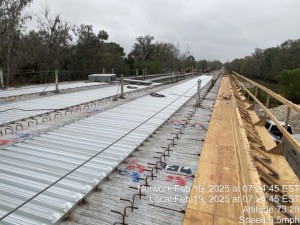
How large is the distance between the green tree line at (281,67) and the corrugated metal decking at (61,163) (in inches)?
2030

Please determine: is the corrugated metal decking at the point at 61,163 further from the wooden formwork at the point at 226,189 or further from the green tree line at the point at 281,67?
the green tree line at the point at 281,67

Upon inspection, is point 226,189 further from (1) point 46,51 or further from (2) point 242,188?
(1) point 46,51

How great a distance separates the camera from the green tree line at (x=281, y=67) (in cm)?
5169

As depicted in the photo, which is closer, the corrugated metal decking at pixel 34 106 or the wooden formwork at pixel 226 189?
the wooden formwork at pixel 226 189

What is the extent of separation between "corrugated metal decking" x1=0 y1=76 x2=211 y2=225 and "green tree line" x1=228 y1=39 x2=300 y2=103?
5157cm

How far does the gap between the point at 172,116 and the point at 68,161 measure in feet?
18.2

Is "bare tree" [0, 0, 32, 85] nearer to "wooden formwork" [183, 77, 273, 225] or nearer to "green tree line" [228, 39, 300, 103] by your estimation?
"wooden formwork" [183, 77, 273, 225]

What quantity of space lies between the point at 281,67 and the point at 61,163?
76311mm

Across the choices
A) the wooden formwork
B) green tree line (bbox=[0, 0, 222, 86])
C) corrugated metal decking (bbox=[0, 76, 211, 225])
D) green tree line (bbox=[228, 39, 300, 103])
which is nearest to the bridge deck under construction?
the wooden formwork

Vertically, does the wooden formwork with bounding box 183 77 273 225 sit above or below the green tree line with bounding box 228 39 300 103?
below

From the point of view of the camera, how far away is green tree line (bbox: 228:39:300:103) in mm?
51694

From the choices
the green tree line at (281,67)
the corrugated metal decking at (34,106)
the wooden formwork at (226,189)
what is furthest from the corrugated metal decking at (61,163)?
the green tree line at (281,67)

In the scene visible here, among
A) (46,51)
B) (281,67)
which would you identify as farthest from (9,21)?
(281,67)

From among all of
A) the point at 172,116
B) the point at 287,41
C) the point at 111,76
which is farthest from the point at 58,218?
the point at 287,41
